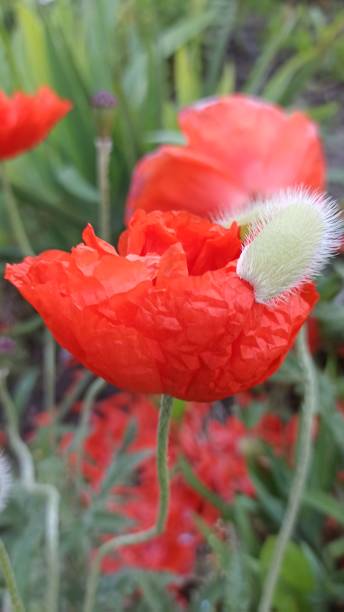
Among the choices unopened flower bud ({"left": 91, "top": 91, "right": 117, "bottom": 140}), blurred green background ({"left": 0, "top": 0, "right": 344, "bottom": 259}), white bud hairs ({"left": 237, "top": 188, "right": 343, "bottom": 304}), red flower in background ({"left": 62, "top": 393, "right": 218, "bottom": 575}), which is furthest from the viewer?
blurred green background ({"left": 0, "top": 0, "right": 344, "bottom": 259})

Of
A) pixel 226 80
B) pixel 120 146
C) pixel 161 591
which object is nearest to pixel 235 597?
pixel 161 591

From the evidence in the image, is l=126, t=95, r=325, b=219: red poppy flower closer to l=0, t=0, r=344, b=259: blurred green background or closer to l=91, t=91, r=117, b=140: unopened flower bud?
l=91, t=91, r=117, b=140: unopened flower bud

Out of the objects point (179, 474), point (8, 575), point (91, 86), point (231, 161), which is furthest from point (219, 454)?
point (91, 86)

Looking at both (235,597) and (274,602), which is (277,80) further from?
(235,597)

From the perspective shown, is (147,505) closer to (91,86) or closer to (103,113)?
(103,113)

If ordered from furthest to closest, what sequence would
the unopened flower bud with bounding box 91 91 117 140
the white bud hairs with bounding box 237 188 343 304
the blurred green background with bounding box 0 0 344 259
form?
the blurred green background with bounding box 0 0 344 259
the unopened flower bud with bounding box 91 91 117 140
the white bud hairs with bounding box 237 188 343 304

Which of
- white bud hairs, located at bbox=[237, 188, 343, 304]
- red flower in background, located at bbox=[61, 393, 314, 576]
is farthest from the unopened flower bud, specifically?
white bud hairs, located at bbox=[237, 188, 343, 304]
